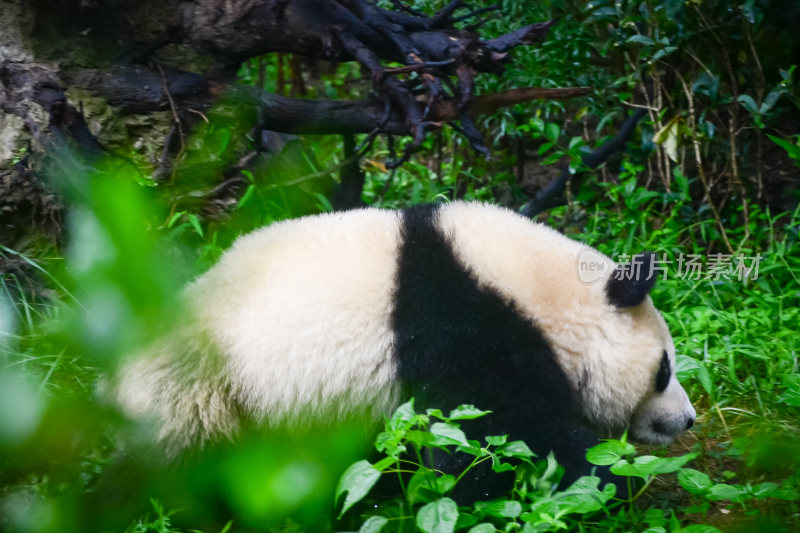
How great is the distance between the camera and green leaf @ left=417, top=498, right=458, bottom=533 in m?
1.75

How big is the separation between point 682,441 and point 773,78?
2036 mm

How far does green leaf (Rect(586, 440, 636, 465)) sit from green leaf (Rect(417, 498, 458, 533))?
42 centimetres

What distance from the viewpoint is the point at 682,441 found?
2.98 meters

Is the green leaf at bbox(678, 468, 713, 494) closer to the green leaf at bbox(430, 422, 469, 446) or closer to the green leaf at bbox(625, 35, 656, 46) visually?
the green leaf at bbox(430, 422, 469, 446)

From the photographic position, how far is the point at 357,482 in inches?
69.3

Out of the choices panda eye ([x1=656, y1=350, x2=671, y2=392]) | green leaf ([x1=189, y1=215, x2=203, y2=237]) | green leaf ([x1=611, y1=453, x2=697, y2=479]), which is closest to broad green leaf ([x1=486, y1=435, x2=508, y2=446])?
green leaf ([x1=611, y1=453, x2=697, y2=479])

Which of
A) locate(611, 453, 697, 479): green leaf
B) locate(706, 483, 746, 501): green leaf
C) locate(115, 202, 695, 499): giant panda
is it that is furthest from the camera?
locate(115, 202, 695, 499): giant panda

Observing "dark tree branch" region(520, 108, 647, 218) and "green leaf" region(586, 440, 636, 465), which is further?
"dark tree branch" region(520, 108, 647, 218)

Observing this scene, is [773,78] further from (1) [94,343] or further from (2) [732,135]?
(1) [94,343]

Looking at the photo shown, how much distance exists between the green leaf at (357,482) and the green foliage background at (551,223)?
0.21 ft

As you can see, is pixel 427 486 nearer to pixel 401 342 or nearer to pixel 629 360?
pixel 401 342

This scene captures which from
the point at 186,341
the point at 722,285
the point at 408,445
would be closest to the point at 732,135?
the point at 722,285

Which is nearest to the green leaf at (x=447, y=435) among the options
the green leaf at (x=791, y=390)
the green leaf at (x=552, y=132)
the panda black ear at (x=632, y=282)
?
the panda black ear at (x=632, y=282)

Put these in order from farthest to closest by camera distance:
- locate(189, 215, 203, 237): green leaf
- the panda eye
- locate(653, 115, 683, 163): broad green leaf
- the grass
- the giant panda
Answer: locate(653, 115, 683, 163): broad green leaf < locate(189, 215, 203, 237): green leaf < the panda eye < the giant panda < the grass
